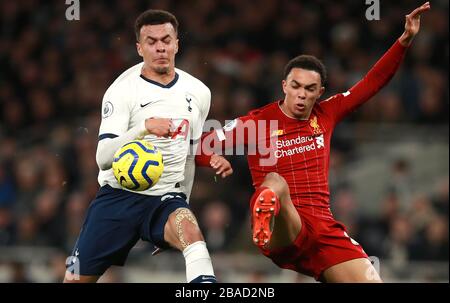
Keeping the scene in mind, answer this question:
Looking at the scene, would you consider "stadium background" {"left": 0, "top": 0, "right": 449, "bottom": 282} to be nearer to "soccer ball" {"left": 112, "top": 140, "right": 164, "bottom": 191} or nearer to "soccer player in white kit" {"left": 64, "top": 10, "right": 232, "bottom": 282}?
"soccer player in white kit" {"left": 64, "top": 10, "right": 232, "bottom": 282}

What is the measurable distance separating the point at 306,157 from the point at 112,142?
4.62ft

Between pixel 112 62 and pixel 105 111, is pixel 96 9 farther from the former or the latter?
pixel 105 111

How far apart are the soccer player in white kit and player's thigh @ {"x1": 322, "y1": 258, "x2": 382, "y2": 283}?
115cm

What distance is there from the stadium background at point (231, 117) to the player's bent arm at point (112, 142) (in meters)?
4.12

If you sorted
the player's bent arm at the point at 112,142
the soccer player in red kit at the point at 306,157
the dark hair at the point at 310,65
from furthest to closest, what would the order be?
the dark hair at the point at 310,65 < the soccer player in red kit at the point at 306,157 < the player's bent arm at the point at 112,142

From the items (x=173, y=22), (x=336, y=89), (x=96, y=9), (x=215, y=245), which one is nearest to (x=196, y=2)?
(x=96, y=9)

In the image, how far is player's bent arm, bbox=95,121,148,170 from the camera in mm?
6156

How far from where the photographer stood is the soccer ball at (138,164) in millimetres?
6121

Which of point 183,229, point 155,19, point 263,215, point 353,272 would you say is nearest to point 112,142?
point 183,229

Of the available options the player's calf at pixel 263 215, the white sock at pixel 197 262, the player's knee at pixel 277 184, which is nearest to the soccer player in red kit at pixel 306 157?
the player's knee at pixel 277 184

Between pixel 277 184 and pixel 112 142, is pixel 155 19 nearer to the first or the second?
pixel 112 142

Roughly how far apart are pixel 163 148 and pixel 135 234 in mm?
605

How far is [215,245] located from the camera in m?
10.8

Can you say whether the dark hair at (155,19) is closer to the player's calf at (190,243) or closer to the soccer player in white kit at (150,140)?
the soccer player in white kit at (150,140)
